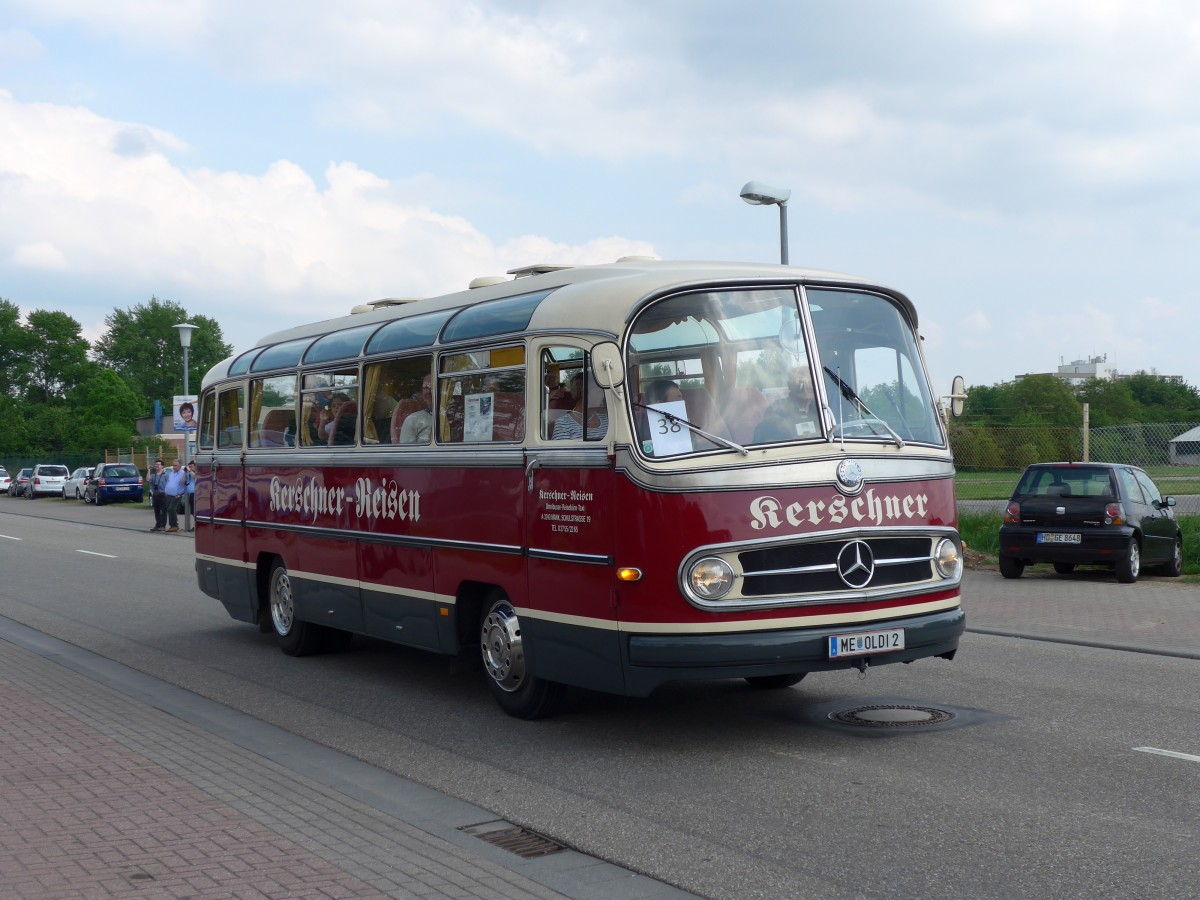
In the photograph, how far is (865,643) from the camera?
24.4 ft

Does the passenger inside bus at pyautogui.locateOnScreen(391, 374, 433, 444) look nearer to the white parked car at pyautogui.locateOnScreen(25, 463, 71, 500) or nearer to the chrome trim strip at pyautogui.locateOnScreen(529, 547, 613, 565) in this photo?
the chrome trim strip at pyautogui.locateOnScreen(529, 547, 613, 565)

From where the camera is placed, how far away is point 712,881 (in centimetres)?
527

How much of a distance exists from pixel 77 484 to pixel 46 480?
7.17m

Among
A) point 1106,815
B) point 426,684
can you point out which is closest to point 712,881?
point 1106,815

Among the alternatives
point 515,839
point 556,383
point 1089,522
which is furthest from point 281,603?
point 1089,522

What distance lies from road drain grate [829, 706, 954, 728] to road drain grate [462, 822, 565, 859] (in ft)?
9.23

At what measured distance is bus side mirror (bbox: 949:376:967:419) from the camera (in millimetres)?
8930

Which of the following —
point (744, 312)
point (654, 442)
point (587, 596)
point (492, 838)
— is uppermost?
point (744, 312)

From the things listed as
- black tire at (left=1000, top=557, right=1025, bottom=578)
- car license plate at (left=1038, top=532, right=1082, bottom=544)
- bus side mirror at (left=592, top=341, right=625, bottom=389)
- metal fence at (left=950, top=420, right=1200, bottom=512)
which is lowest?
black tire at (left=1000, top=557, right=1025, bottom=578)

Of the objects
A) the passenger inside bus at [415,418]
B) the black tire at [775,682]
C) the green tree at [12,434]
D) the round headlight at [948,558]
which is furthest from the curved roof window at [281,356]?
the green tree at [12,434]

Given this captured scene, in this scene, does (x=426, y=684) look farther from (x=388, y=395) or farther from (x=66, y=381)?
(x=66, y=381)

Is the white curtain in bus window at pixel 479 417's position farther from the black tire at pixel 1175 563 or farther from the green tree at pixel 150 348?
the green tree at pixel 150 348

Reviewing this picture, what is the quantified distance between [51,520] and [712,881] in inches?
1586

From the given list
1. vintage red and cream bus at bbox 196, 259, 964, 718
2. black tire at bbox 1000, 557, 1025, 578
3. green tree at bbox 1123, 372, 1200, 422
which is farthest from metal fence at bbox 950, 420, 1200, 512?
green tree at bbox 1123, 372, 1200, 422
